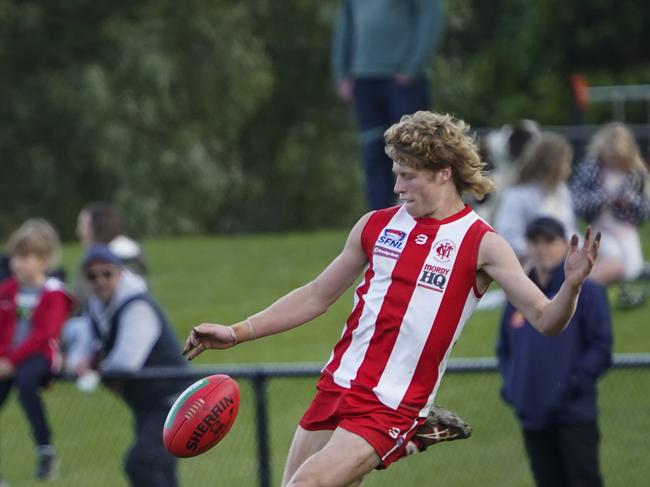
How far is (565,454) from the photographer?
719cm

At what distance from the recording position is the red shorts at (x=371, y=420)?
537 cm

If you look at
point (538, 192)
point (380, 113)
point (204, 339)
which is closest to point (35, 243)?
point (380, 113)

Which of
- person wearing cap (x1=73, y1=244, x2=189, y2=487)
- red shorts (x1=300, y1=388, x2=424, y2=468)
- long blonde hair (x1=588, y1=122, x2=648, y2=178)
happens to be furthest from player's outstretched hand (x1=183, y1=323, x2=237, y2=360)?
long blonde hair (x1=588, y1=122, x2=648, y2=178)

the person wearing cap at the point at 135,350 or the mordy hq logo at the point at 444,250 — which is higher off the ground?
the mordy hq logo at the point at 444,250

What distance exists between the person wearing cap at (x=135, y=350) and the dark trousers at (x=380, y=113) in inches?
125

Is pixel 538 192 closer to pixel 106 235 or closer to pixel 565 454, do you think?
pixel 565 454

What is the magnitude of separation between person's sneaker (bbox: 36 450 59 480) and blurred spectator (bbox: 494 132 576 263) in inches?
130

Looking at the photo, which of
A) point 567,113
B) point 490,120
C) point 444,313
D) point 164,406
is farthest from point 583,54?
point 490,120

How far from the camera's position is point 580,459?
23.4 feet

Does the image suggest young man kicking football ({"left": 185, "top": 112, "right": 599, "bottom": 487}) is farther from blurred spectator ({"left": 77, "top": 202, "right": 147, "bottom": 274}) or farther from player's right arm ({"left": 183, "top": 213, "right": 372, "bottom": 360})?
blurred spectator ({"left": 77, "top": 202, "right": 147, "bottom": 274})

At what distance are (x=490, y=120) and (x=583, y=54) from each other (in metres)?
19.1

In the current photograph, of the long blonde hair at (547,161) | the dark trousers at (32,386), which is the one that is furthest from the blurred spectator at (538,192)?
the dark trousers at (32,386)

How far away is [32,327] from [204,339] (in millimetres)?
3692

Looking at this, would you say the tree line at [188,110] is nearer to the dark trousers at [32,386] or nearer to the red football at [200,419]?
the dark trousers at [32,386]
